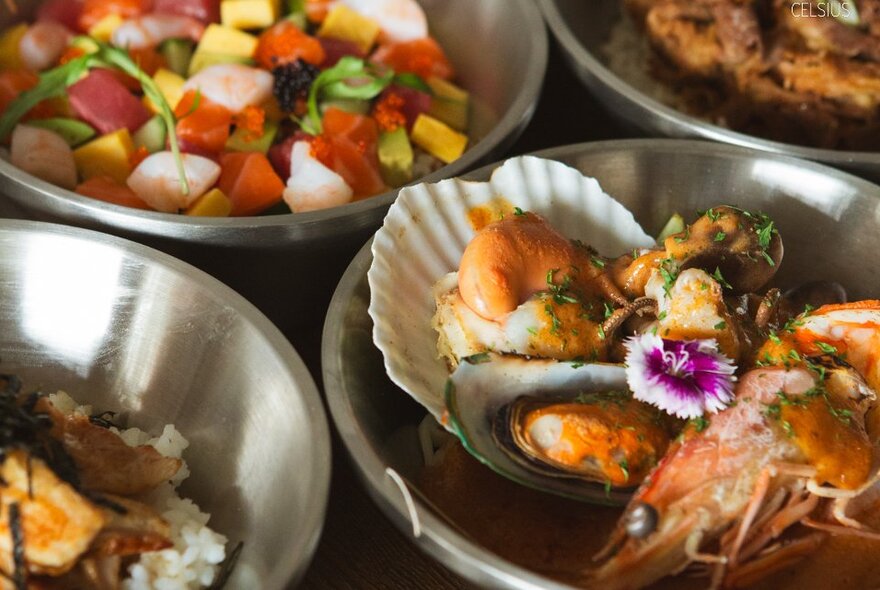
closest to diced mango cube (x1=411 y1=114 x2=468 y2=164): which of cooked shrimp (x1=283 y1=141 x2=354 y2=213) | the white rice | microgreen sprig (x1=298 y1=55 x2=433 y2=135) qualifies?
microgreen sprig (x1=298 y1=55 x2=433 y2=135)

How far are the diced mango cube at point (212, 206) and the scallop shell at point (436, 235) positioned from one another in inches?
17.6

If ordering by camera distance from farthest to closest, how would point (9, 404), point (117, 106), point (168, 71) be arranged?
point (168, 71), point (117, 106), point (9, 404)

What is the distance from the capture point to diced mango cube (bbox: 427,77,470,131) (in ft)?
6.83

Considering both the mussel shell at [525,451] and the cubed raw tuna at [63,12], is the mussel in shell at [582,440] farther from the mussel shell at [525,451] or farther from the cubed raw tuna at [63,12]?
the cubed raw tuna at [63,12]

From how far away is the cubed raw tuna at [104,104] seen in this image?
1866mm

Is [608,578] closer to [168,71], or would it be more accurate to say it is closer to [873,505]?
[873,505]

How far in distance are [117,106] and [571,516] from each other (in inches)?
49.3

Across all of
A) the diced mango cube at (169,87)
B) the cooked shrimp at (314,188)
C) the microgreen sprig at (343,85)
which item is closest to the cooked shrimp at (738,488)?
the cooked shrimp at (314,188)

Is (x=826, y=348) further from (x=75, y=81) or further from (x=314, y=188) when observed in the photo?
(x=75, y=81)

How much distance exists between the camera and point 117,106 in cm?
188

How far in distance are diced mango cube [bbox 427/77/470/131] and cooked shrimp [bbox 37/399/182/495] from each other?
1.12 meters

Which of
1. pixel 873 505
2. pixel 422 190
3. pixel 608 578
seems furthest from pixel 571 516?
pixel 422 190

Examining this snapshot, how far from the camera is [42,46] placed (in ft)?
6.64

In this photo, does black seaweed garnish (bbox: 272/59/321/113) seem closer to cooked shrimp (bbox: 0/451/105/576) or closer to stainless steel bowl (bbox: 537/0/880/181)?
stainless steel bowl (bbox: 537/0/880/181)
